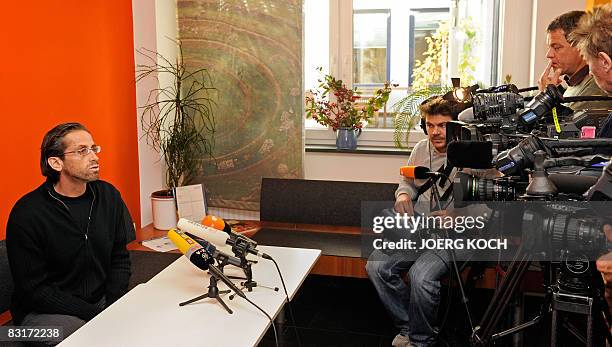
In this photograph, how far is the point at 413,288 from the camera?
2785 millimetres

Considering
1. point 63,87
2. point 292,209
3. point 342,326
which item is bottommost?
point 342,326

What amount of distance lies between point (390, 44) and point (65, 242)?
2.68 meters

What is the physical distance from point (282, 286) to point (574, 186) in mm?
1031

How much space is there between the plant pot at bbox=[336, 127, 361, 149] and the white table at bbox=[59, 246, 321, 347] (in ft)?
5.83

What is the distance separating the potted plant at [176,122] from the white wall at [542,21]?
2.11 meters

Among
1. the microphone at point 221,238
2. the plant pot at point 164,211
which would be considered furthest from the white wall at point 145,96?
the microphone at point 221,238

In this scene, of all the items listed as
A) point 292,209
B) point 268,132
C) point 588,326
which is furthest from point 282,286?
point 268,132

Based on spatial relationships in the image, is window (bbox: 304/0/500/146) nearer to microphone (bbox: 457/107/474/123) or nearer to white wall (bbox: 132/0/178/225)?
white wall (bbox: 132/0/178/225)

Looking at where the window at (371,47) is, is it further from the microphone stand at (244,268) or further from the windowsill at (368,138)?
the microphone stand at (244,268)

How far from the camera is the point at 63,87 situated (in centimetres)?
316

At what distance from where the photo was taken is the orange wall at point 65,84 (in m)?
2.82

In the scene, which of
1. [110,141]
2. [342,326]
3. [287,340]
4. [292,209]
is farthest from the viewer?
[292,209]

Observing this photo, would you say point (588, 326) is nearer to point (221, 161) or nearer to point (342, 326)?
point (342, 326)

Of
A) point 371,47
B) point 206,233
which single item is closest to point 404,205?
point 206,233
